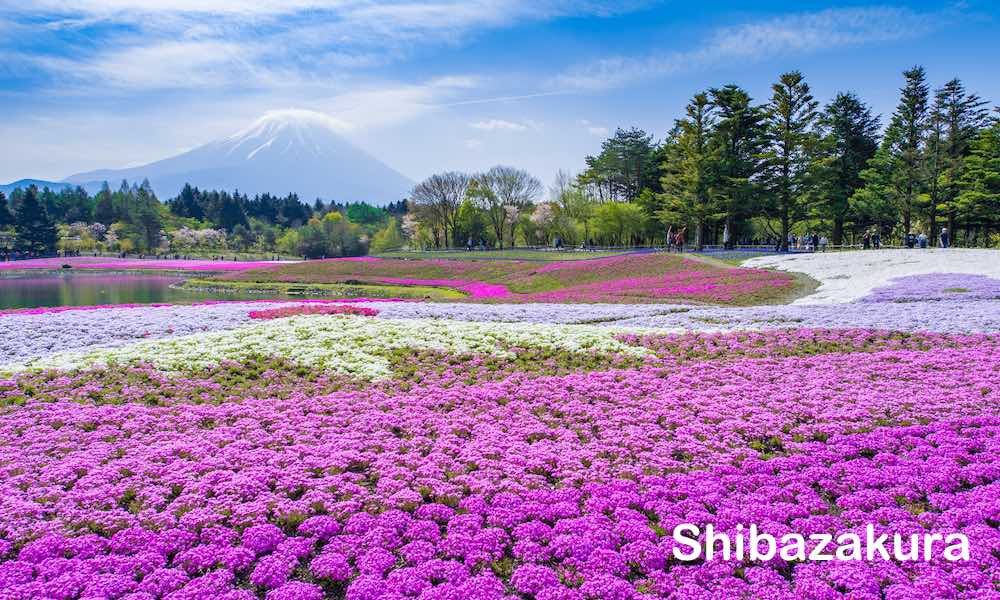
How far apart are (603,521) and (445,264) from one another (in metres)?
55.8

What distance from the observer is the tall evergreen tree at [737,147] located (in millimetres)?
61031

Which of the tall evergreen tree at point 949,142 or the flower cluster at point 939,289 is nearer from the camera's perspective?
the flower cluster at point 939,289

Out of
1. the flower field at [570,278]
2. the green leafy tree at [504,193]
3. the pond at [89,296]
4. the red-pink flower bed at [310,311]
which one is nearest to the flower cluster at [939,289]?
the flower field at [570,278]

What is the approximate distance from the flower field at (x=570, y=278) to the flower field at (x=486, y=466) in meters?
15.1

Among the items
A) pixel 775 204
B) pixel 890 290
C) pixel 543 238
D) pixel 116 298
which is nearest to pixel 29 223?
pixel 116 298

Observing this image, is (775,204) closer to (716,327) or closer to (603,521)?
(716,327)

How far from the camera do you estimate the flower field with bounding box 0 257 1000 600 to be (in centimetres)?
607

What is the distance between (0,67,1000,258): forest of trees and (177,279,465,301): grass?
86.3 ft

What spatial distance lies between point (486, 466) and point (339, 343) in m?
10.1

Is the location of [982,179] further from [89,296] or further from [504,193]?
[89,296]

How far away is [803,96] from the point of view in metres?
58.2

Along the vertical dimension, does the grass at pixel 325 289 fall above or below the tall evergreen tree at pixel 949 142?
below

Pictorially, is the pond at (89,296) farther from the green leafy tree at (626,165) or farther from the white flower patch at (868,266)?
the green leafy tree at (626,165)

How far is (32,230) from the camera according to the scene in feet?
377
